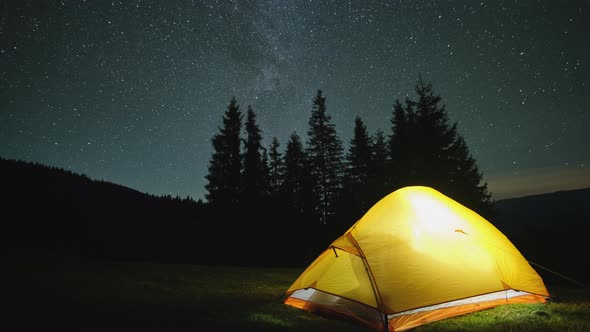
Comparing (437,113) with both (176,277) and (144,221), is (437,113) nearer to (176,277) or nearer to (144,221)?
(176,277)

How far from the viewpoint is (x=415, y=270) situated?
17.4ft

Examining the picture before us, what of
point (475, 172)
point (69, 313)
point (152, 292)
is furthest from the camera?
point (475, 172)

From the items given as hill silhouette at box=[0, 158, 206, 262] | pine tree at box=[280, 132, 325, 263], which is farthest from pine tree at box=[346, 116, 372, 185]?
hill silhouette at box=[0, 158, 206, 262]

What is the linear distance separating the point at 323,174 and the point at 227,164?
9.97 m

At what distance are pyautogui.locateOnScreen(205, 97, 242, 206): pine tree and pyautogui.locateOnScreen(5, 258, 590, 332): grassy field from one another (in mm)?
21072

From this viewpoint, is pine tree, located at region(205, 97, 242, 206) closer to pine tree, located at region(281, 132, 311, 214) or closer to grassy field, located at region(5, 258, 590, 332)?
pine tree, located at region(281, 132, 311, 214)

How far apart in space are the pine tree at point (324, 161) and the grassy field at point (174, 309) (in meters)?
23.7

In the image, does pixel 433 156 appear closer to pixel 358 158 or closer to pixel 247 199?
pixel 358 158

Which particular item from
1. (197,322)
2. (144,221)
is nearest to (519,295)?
(197,322)

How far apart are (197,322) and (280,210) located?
66.5 ft

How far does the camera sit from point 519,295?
5996 mm

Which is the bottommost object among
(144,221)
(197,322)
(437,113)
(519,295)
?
(197,322)

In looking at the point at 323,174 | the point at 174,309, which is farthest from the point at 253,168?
the point at 174,309

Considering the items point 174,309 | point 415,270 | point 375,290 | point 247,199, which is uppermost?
point 247,199
